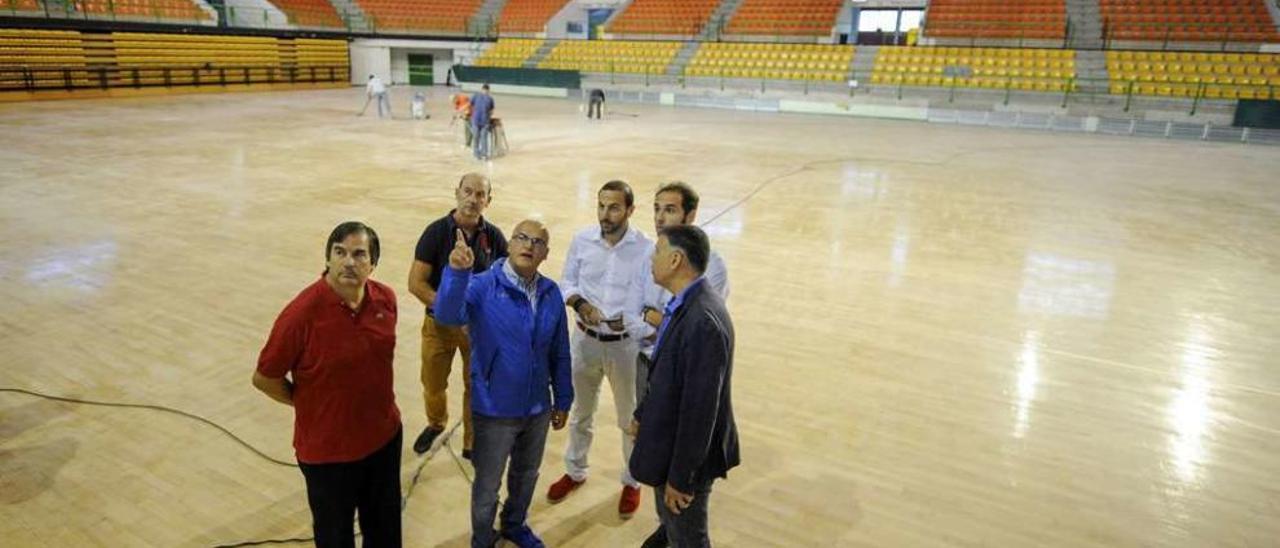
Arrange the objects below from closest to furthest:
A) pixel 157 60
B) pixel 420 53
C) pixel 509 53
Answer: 1. pixel 157 60
2. pixel 509 53
3. pixel 420 53

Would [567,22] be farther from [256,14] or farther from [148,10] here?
[148,10]

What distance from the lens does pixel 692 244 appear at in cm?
254

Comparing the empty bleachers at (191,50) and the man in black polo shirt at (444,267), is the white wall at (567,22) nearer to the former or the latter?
the empty bleachers at (191,50)

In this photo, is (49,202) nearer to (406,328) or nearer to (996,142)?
(406,328)

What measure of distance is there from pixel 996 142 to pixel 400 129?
15219 mm

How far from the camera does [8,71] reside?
21.7 metres

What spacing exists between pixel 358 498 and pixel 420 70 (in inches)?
1471

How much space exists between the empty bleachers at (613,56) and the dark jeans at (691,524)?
28.7 meters

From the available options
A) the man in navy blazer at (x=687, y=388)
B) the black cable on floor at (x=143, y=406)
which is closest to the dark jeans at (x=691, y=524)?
the man in navy blazer at (x=687, y=388)

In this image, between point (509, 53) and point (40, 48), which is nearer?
point (40, 48)

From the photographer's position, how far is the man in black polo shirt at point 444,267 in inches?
143

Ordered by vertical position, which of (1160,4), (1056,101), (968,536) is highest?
(1160,4)

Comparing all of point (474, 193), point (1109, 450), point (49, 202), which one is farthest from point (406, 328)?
point (49, 202)

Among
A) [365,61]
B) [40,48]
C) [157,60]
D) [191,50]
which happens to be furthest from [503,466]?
[365,61]
